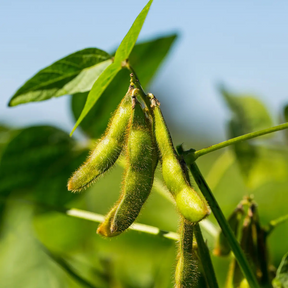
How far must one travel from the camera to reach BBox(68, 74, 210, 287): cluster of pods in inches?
46.3

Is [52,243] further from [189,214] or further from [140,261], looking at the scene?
[189,214]

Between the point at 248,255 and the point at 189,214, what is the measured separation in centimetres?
62

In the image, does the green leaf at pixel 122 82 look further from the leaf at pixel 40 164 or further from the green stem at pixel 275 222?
the green stem at pixel 275 222

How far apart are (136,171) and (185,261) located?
13.2 inches

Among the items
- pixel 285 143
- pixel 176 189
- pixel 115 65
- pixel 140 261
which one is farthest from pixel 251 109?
pixel 176 189

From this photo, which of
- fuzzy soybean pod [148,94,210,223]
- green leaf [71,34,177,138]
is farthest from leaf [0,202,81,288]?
fuzzy soybean pod [148,94,210,223]

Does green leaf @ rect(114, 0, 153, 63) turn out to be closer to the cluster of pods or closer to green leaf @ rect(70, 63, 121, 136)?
green leaf @ rect(70, 63, 121, 136)

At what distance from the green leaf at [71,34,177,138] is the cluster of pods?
3.56ft

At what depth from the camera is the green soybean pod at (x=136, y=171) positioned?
1.21 metres

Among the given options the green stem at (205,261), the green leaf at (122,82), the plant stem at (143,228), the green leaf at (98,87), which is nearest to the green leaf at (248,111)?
the green leaf at (122,82)

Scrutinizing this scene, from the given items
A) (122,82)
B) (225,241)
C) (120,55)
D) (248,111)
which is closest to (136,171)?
(120,55)

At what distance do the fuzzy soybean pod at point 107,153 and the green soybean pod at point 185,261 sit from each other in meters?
0.34

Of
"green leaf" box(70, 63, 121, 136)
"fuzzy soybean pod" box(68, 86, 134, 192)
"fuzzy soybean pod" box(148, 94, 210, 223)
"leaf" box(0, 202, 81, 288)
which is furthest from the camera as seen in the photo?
"leaf" box(0, 202, 81, 288)

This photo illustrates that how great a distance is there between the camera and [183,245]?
120 cm
